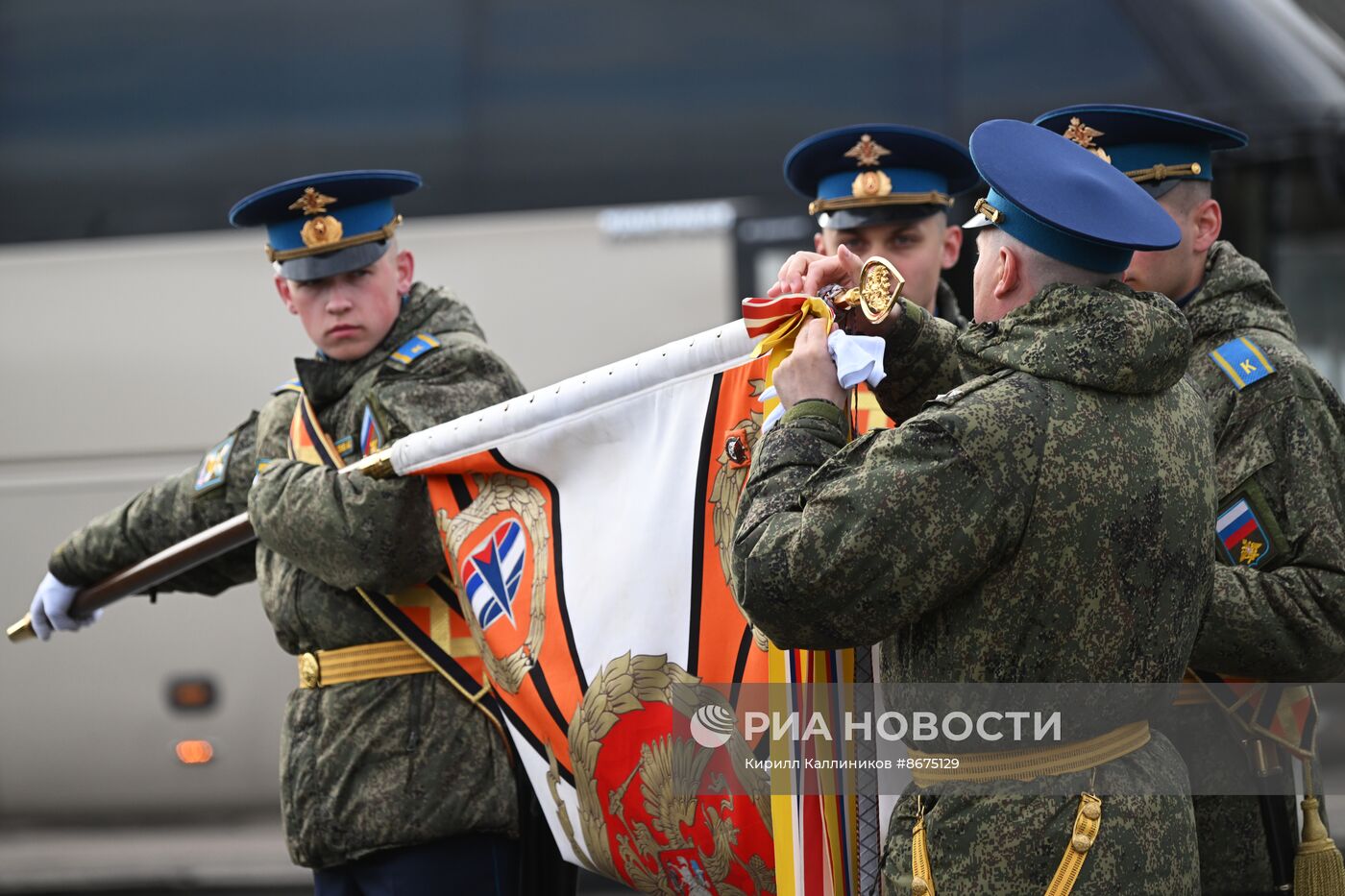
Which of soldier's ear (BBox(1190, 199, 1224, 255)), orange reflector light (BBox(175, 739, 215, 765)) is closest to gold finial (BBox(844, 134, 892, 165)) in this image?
soldier's ear (BBox(1190, 199, 1224, 255))

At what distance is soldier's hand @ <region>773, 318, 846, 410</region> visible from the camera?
6.91 feet

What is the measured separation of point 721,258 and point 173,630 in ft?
7.93

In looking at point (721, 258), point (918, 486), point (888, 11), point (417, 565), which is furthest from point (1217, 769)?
point (888, 11)

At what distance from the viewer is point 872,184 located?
3.53 m

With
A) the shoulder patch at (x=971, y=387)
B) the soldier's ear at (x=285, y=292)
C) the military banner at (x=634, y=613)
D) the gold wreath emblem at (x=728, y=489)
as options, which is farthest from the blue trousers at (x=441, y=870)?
the shoulder patch at (x=971, y=387)

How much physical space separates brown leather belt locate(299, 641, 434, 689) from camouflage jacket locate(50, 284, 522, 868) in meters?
0.02

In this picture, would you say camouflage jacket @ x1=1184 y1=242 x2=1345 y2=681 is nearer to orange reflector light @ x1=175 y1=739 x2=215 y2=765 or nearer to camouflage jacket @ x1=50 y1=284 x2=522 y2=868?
camouflage jacket @ x1=50 y1=284 x2=522 y2=868

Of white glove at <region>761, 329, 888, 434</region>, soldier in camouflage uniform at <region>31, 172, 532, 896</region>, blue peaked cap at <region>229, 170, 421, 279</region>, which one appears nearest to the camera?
white glove at <region>761, 329, 888, 434</region>

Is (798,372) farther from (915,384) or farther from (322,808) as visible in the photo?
(322,808)

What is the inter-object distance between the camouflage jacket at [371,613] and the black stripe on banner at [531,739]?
18 centimetres

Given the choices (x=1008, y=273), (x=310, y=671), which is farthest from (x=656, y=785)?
(x=1008, y=273)

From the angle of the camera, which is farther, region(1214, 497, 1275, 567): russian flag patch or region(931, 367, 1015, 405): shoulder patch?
region(1214, 497, 1275, 567): russian flag patch

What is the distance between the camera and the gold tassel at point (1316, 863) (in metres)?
2.58

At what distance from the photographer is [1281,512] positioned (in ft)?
8.54
